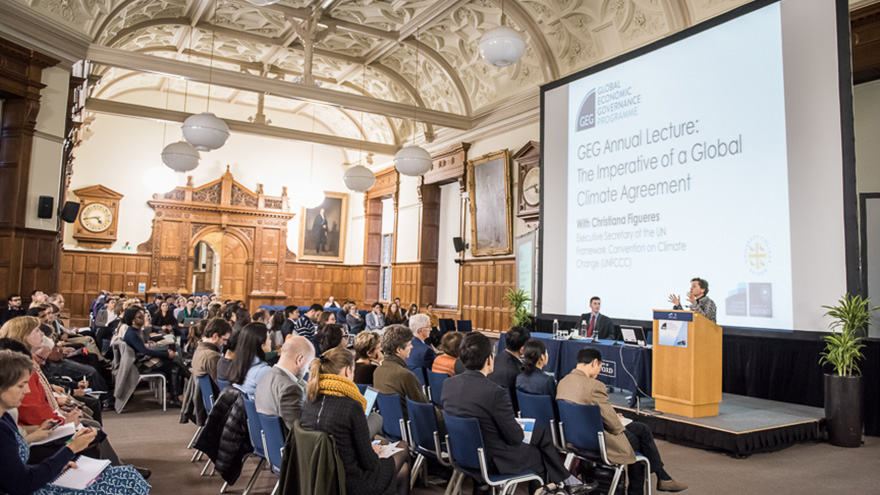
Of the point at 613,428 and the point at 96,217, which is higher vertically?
the point at 96,217

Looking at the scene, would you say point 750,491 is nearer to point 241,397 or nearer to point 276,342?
point 241,397

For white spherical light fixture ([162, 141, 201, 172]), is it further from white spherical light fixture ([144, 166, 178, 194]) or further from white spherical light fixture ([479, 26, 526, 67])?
white spherical light fixture ([144, 166, 178, 194])

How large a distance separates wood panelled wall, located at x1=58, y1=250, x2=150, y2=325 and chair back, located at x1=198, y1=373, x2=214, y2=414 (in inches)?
520

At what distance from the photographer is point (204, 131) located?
8133 mm

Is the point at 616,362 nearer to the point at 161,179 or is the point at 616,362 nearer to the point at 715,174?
the point at 715,174

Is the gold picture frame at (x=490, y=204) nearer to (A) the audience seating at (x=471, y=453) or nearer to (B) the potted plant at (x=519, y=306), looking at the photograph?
(B) the potted plant at (x=519, y=306)

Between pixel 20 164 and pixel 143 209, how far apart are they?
8.51m

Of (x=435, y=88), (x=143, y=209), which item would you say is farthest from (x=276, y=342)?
(x=143, y=209)

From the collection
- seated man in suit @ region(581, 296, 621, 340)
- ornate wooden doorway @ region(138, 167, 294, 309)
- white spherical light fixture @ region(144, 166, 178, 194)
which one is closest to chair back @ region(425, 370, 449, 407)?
seated man in suit @ region(581, 296, 621, 340)

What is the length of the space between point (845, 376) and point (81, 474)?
6132 mm

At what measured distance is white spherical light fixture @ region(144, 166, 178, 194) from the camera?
A: 15844mm

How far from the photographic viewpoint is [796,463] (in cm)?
491

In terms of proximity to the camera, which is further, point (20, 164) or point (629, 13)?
point (629, 13)

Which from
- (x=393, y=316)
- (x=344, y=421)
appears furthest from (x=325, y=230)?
(x=344, y=421)
